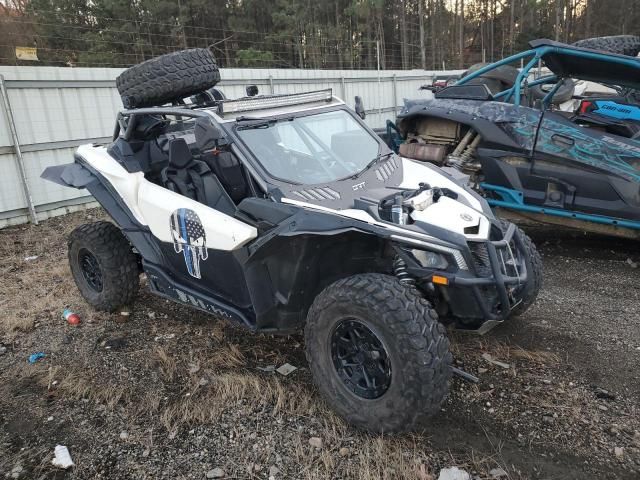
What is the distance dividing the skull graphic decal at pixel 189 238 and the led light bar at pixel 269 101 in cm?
75

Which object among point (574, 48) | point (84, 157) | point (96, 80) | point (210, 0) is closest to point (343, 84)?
point (96, 80)

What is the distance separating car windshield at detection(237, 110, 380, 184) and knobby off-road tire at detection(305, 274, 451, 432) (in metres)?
0.96

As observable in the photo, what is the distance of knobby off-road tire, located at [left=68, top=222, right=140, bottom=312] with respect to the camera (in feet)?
15.4

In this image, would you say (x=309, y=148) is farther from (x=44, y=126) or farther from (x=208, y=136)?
(x=44, y=126)

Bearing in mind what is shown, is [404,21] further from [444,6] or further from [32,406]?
[32,406]

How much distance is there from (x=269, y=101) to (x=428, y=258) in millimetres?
1741

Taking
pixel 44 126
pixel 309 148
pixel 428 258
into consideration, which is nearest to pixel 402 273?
pixel 428 258

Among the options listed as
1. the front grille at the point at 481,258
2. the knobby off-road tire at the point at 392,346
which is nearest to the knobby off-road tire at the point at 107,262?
the knobby off-road tire at the point at 392,346

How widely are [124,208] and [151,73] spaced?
1.09 meters

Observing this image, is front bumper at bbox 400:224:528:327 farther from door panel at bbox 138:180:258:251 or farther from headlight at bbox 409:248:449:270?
door panel at bbox 138:180:258:251

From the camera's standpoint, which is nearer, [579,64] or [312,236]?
[312,236]

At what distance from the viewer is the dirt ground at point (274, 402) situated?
281cm

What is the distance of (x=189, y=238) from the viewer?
12.3ft

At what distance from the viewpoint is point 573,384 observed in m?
3.40
